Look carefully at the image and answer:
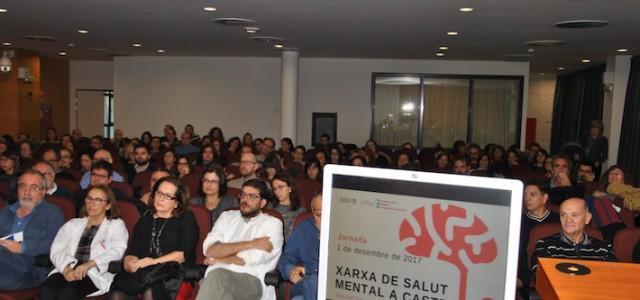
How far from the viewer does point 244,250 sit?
4387 mm

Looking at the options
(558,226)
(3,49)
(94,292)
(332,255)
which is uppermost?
(3,49)

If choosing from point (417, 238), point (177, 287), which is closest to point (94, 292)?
point (177, 287)

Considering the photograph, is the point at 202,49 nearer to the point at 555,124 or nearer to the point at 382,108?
the point at 382,108

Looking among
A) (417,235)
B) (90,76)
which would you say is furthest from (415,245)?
(90,76)

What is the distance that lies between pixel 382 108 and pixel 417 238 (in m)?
14.3

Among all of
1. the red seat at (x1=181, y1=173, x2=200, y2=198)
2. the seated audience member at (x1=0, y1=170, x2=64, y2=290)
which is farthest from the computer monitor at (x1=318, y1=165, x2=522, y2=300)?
the red seat at (x1=181, y1=173, x2=200, y2=198)

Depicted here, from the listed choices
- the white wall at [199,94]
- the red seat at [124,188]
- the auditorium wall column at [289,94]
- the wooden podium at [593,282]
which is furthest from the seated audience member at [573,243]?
the white wall at [199,94]

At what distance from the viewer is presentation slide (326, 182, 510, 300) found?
1.33 metres

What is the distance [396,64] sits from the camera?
15164mm

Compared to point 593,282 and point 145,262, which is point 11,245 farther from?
point 593,282

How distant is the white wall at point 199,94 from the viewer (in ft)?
51.8

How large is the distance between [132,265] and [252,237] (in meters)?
0.83

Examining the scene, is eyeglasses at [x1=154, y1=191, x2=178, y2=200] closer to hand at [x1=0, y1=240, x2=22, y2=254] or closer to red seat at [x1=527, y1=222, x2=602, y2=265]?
hand at [x1=0, y1=240, x2=22, y2=254]

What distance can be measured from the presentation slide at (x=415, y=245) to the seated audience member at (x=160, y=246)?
3045 millimetres
